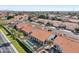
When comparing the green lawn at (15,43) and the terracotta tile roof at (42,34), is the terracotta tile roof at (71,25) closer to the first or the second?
the terracotta tile roof at (42,34)

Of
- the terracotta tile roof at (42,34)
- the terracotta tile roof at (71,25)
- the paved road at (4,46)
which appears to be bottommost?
the paved road at (4,46)

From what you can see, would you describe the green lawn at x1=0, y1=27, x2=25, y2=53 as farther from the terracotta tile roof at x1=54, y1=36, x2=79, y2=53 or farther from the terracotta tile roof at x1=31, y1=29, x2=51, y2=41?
the terracotta tile roof at x1=54, y1=36, x2=79, y2=53

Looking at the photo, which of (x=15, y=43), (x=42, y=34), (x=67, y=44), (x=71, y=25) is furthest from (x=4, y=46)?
(x=71, y=25)

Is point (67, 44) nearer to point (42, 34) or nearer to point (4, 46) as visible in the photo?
point (42, 34)

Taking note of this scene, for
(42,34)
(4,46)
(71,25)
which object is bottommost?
(4,46)

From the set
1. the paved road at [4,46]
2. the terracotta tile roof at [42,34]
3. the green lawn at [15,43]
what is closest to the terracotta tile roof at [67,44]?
the terracotta tile roof at [42,34]

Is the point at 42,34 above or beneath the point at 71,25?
beneath
